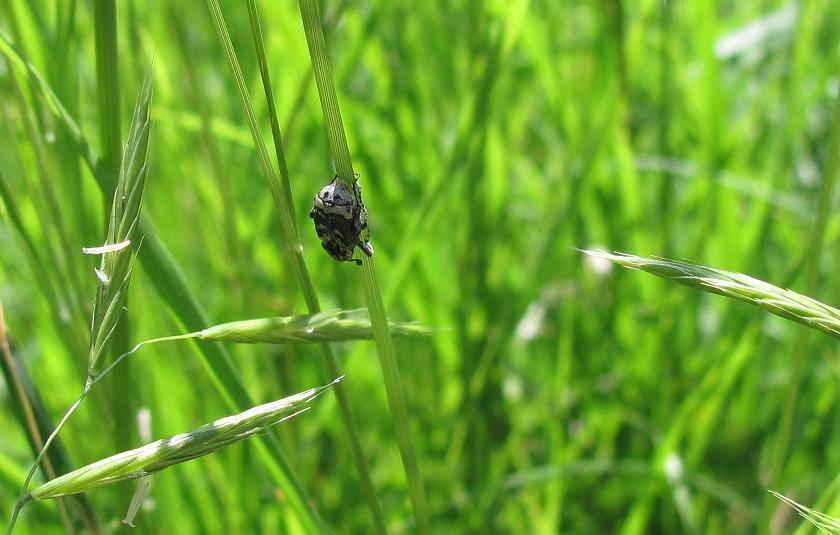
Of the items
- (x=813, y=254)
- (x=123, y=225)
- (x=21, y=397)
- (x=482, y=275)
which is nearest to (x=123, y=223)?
(x=123, y=225)

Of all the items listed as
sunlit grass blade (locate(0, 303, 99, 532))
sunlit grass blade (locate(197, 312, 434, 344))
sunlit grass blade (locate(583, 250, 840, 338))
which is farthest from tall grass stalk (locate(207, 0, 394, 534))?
sunlit grass blade (locate(0, 303, 99, 532))

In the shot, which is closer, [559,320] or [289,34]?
[289,34]

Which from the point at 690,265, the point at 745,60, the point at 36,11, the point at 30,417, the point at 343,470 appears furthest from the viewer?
the point at 745,60

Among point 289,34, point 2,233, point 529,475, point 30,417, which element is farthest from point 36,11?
point 529,475

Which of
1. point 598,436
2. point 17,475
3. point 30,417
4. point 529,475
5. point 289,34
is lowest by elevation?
point 598,436

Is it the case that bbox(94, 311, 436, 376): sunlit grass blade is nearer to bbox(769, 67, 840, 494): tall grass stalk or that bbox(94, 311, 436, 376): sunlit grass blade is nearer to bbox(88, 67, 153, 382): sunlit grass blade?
bbox(88, 67, 153, 382): sunlit grass blade

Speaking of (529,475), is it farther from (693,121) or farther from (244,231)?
(693,121)

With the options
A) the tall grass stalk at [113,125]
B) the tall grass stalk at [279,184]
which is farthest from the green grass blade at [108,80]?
the tall grass stalk at [279,184]

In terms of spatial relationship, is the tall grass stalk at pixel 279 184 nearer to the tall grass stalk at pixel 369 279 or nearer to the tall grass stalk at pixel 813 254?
the tall grass stalk at pixel 369 279
